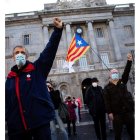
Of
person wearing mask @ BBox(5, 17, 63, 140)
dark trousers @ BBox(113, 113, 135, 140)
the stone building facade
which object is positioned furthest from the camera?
the stone building facade

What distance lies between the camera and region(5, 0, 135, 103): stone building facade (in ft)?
93.7

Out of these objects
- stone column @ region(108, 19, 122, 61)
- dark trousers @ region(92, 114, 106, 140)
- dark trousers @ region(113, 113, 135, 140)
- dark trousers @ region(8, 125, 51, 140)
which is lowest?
dark trousers @ region(92, 114, 106, 140)

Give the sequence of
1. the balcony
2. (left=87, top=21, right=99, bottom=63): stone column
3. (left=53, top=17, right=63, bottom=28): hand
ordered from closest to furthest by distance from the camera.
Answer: (left=53, top=17, right=63, bottom=28): hand < the balcony < (left=87, top=21, right=99, bottom=63): stone column

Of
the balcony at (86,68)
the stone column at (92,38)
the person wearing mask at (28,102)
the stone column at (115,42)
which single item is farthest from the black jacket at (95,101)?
the stone column at (115,42)

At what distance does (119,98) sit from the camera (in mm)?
4652

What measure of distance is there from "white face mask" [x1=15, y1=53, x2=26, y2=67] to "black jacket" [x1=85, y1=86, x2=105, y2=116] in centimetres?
390

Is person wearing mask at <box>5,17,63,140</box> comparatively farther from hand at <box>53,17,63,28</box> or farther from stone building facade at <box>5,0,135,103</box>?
stone building facade at <box>5,0,135,103</box>

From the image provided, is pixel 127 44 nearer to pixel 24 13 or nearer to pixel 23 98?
pixel 24 13

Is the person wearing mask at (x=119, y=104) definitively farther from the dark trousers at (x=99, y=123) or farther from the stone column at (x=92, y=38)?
the stone column at (x=92, y=38)

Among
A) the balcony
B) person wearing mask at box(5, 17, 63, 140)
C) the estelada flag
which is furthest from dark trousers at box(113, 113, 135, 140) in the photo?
the balcony

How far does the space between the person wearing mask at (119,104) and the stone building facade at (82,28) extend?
2256 centimetres

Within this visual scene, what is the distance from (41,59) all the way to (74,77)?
2255 centimetres

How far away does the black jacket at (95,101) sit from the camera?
254 inches
